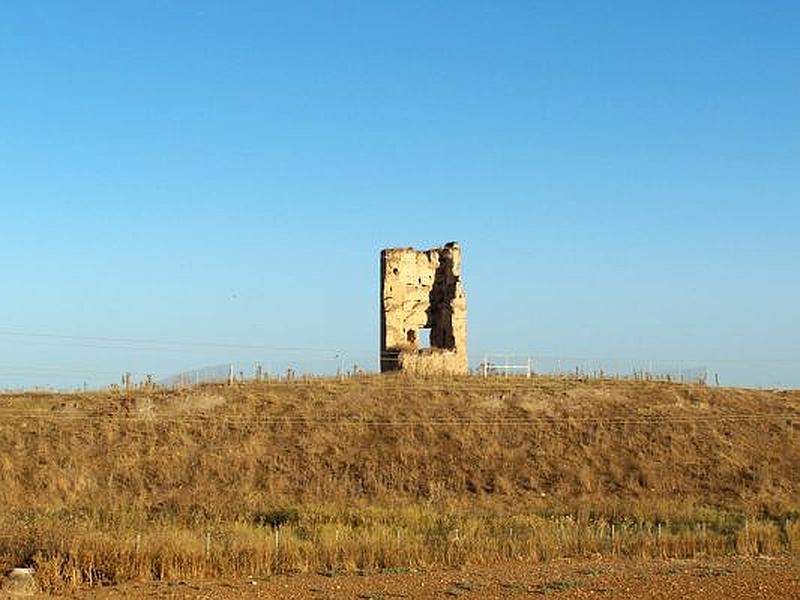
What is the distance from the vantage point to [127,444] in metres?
32.9

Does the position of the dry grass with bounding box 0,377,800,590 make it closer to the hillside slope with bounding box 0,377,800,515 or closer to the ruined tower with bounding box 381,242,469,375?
the hillside slope with bounding box 0,377,800,515

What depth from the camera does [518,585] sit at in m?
15.7

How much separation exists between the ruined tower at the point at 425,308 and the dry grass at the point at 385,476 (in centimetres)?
370

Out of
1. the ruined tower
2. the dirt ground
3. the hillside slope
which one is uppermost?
the ruined tower

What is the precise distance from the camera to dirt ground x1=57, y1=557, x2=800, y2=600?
49.0 ft

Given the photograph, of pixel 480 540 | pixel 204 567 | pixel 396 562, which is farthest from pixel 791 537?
pixel 204 567

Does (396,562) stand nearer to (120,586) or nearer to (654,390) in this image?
(120,586)

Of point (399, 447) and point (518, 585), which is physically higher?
point (399, 447)

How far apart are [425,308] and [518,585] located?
107ft

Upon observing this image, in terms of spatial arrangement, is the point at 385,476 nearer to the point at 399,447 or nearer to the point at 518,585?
the point at 399,447

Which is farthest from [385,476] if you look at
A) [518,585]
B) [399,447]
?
[518,585]

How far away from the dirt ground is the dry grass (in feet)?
3.31

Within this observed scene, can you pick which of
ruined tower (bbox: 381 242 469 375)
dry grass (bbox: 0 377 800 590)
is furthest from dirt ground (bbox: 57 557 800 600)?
ruined tower (bbox: 381 242 469 375)

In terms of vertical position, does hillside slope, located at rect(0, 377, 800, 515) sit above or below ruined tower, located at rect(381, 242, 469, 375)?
below
